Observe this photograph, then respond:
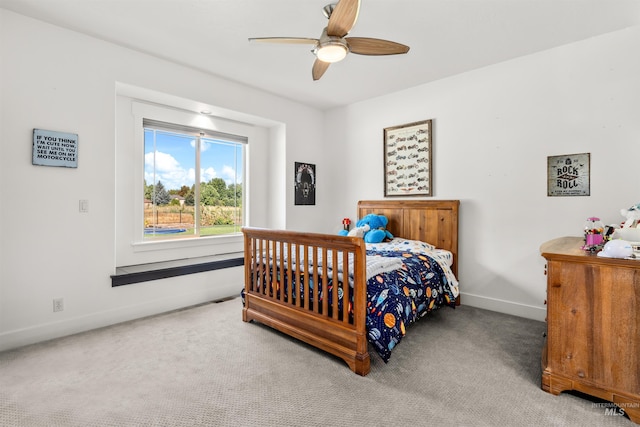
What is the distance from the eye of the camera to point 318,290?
93.0 inches

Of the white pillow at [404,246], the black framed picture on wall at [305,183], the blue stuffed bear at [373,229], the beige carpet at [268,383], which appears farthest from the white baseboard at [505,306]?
the black framed picture on wall at [305,183]

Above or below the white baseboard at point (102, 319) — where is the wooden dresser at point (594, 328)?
above

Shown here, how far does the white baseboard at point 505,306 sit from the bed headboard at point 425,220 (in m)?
0.32

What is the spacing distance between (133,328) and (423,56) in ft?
12.0

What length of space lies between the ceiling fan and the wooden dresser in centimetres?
169

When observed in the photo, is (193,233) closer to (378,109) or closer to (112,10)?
(112,10)

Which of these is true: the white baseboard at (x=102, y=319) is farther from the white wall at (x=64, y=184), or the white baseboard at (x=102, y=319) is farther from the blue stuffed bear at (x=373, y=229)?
the blue stuffed bear at (x=373, y=229)

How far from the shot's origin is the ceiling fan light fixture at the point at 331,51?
204 cm

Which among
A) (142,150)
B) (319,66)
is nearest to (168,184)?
(142,150)

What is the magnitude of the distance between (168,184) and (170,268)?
1.03 meters

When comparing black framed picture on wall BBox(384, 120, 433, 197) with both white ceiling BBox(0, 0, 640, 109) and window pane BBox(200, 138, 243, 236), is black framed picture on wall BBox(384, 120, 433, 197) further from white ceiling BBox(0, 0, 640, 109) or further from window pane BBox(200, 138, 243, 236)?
window pane BBox(200, 138, 243, 236)

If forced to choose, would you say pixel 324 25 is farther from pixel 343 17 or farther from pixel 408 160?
pixel 408 160

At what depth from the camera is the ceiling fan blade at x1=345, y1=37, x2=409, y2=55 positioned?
2088 mm

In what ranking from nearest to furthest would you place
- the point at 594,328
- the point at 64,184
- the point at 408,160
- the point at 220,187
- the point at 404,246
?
the point at 594,328 < the point at 64,184 < the point at 404,246 < the point at 408,160 < the point at 220,187
